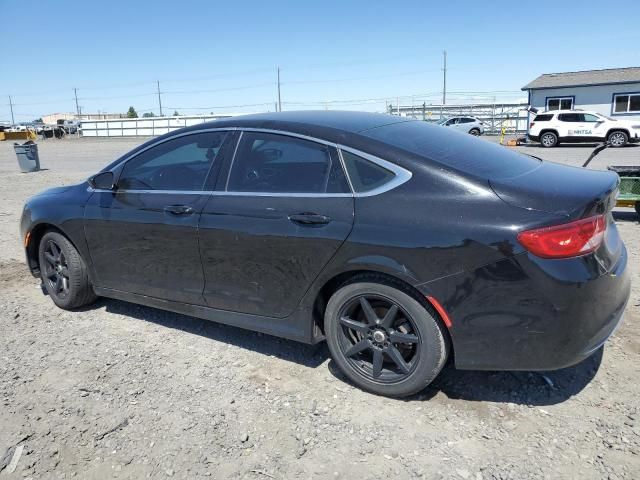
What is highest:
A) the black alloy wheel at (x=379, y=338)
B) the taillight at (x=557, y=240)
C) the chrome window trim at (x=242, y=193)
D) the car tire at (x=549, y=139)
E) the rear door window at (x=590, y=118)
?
the chrome window trim at (x=242, y=193)

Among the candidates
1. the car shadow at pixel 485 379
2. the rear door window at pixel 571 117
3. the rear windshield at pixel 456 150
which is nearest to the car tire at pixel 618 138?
the rear door window at pixel 571 117

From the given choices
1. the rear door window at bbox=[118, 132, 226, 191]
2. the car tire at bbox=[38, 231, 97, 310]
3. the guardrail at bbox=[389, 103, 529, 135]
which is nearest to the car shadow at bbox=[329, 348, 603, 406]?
the rear door window at bbox=[118, 132, 226, 191]

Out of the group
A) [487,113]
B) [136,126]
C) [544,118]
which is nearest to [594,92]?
[544,118]

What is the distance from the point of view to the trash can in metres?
17.3

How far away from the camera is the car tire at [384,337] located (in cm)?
286

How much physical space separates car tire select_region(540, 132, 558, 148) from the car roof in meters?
23.8

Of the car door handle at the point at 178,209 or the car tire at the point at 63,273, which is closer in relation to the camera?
the car door handle at the point at 178,209

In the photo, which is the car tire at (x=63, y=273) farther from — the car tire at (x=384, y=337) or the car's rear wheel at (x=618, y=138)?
the car's rear wheel at (x=618, y=138)

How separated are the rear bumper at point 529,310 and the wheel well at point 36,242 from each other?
11.3ft

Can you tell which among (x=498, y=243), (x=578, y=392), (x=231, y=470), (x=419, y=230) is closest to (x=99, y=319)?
(x=231, y=470)

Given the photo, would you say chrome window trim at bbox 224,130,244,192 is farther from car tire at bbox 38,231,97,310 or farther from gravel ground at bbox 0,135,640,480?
car tire at bbox 38,231,97,310

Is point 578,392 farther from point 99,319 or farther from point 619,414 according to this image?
point 99,319

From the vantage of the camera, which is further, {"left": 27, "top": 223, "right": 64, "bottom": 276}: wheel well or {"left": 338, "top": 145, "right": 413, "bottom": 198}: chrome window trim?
{"left": 27, "top": 223, "right": 64, "bottom": 276}: wheel well

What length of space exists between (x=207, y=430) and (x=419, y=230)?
5.16 ft
